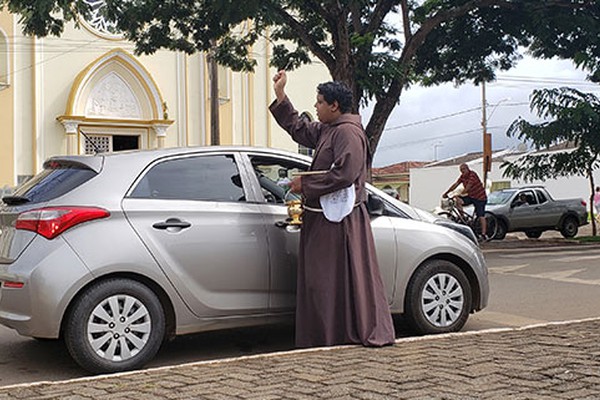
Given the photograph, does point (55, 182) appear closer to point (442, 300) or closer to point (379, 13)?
point (442, 300)

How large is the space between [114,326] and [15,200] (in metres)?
1.19

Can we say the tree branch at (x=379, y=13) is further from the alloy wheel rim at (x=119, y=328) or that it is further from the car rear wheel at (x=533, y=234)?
the alloy wheel rim at (x=119, y=328)

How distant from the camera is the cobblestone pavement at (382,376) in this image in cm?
418

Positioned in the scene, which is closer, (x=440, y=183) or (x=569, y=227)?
(x=569, y=227)

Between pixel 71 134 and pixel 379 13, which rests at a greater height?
pixel 379 13

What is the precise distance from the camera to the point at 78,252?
5168mm

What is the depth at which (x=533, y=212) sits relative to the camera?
21750mm

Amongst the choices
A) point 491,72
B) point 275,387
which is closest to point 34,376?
point 275,387

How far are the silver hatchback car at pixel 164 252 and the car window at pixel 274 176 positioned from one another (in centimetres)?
1

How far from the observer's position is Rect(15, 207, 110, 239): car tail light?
5.19m

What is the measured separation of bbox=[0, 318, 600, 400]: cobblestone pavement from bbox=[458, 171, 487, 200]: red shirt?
1120 centimetres

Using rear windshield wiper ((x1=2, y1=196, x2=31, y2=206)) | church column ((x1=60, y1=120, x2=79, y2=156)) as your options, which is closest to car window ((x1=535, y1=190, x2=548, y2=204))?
church column ((x1=60, y1=120, x2=79, y2=156))

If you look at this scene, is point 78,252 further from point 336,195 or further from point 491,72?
point 491,72

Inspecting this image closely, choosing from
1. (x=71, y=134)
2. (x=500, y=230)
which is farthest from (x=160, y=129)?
(x=500, y=230)
